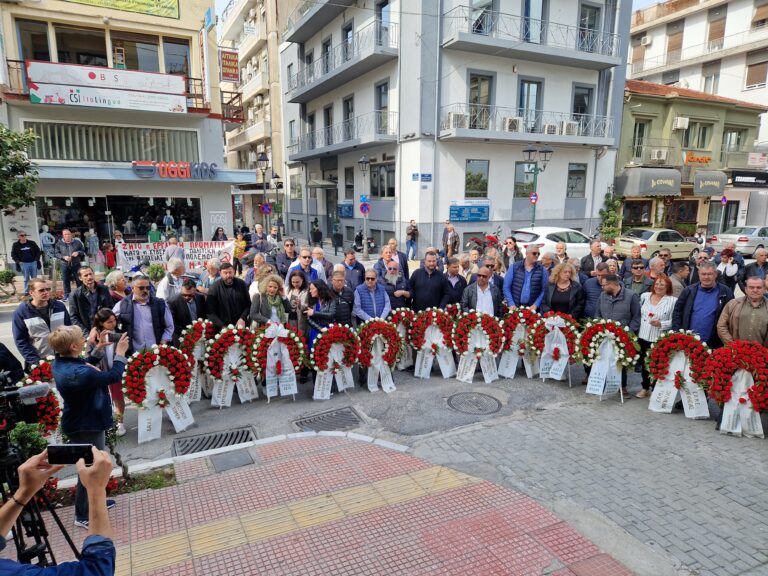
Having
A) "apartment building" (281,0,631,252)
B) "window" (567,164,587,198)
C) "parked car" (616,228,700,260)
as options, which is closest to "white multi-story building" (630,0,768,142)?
"window" (567,164,587,198)

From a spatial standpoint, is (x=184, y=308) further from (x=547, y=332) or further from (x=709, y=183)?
(x=709, y=183)

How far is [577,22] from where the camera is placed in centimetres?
2453

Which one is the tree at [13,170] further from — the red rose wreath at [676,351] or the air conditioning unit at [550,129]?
the air conditioning unit at [550,129]

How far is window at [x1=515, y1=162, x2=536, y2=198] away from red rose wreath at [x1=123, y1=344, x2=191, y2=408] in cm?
2214

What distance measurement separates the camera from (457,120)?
2266 cm

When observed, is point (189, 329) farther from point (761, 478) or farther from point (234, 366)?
point (761, 478)

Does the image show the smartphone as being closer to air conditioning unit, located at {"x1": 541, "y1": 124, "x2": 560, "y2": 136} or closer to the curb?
the curb

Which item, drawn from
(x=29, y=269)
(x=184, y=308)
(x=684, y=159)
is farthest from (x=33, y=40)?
(x=684, y=159)

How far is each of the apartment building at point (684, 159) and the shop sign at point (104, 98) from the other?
2402cm

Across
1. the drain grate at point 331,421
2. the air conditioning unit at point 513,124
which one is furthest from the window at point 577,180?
the drain grate at point 331,421

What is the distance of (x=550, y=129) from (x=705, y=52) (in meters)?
22.6

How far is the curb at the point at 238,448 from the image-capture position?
5246mm

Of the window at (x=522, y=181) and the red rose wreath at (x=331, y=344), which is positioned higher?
the window at (x=522, y=181)

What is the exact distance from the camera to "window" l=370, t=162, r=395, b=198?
2506 centimetres
